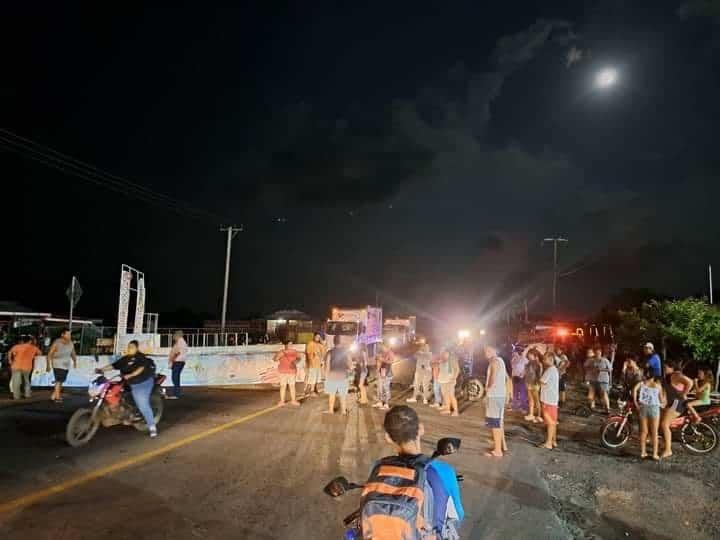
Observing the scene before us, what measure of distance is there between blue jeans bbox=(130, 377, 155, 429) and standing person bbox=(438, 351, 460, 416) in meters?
6.46

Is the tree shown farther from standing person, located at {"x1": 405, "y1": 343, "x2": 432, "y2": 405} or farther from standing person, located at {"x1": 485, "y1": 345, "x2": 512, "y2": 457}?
standing person, located at {"x1": 485, "y1": 345, "x2": 512, "y2": 457}

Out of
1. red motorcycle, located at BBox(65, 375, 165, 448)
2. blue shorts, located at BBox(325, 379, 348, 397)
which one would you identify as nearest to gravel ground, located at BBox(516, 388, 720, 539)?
blue shorts, located at BBox(325, 379, 348, 397)

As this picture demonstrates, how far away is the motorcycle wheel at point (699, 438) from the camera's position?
980 centimetres

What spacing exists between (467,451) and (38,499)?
244 inches

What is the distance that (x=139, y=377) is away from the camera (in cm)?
908

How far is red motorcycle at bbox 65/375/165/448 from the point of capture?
28.2 ft

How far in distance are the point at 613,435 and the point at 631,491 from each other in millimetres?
2812

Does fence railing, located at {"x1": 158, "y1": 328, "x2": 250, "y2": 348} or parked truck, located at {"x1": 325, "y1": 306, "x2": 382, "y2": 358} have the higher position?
parked truck, located at {"x1": 325, "y1": 306, "x2": 382, "y2": 358}

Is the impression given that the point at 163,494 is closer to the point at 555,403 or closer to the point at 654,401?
the point at 555,403

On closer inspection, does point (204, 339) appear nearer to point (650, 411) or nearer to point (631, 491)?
point (650, 411)

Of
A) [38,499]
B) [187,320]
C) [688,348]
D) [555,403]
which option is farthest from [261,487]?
[187,320]

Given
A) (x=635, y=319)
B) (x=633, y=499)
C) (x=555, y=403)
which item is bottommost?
(x=633, y=499)

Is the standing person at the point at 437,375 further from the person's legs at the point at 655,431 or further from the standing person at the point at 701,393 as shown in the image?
the standing person at the point at 701,393

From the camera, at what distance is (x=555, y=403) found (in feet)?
31.1
